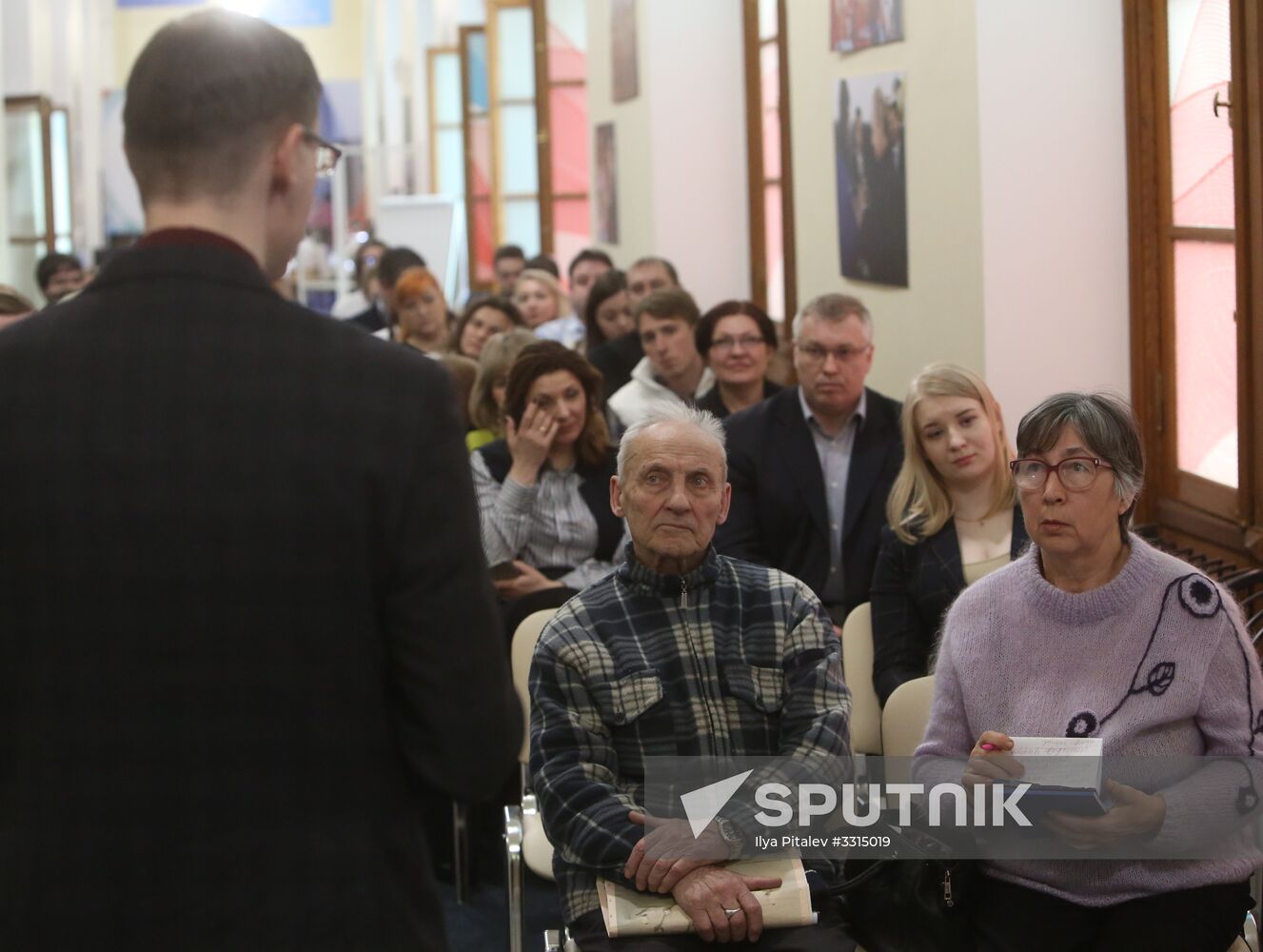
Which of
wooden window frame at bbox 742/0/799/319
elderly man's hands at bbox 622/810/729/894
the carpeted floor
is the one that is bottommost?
the carpeted floor

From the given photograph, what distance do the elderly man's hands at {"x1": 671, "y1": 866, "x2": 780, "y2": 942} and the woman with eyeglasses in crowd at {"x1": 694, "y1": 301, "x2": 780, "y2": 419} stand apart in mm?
3128

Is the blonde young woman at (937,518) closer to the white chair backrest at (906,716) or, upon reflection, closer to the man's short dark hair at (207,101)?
the white chair backrest at (906,716)

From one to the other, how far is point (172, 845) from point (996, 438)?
9.58ft

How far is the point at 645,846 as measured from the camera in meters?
2.86

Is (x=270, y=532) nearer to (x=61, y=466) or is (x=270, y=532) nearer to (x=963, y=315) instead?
(x=61, y=466)

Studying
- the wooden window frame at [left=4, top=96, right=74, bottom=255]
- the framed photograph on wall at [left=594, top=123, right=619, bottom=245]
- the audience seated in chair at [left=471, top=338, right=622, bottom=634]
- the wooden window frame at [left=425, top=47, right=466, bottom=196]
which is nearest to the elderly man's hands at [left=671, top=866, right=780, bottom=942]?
the audience seated in chair at [left=471, top=338, right=622, bottom=634]

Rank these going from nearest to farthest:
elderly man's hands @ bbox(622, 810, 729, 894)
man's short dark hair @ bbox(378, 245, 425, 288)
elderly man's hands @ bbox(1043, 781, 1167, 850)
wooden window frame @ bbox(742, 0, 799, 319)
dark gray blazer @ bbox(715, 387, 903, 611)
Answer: elderly man's hands @ bbox(1043, 781, 1167, 850) → elderly man's hands @ bbox(622, 810, 729, 894) → dark gray blazer @ bbox(715, 387, 903, 611) → man's short dark hair @ bbox(378, 245, 425, 288) → wooden window frame @ bbox(742, 0, 799, 319)

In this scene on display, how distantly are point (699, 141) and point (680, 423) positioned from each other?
25.1 feet

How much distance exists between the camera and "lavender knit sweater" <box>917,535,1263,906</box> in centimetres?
277

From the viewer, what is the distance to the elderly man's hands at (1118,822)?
8.88 feet

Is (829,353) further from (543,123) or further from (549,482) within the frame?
(543,123)

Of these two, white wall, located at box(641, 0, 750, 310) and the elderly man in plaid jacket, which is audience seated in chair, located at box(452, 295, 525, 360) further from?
the elderly man in plaid jacket

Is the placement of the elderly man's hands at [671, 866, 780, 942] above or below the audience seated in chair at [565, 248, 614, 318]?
below

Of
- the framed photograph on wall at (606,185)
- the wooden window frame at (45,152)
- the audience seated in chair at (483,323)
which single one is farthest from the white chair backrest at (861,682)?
the wooden window frame at (45,152)
